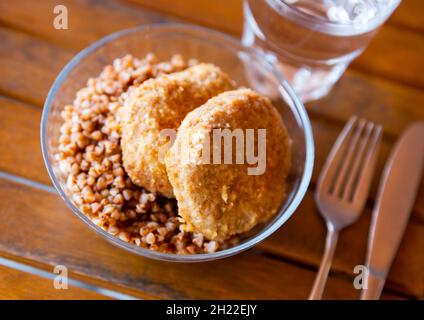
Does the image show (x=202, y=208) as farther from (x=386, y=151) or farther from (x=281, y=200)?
(x=386, y=151)

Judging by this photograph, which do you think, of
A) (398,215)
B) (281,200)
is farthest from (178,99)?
(398,215)

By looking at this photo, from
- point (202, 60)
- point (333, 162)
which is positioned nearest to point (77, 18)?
point (202, 60)

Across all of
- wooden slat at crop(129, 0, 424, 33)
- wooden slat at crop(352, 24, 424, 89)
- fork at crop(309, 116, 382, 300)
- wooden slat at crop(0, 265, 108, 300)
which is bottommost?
wooden slat at crop(0, 265, 108, 300)

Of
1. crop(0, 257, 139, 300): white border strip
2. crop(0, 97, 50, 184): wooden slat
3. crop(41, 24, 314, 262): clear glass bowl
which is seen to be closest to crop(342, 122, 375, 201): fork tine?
crop(41, 24, 314, 262): clear glass bowl

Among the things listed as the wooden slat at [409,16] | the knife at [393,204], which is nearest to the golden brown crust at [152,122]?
the knife at [393,204]

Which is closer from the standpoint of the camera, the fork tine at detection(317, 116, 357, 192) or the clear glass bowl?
the clear glass bowl

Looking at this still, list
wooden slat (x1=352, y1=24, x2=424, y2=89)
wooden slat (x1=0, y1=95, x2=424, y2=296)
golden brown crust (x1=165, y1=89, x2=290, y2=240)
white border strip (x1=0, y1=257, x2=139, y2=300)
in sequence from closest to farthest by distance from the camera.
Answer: golden brown crust (x1=165, y1=89, x2=290, y2=240)
white border strip (x1=0, y1=257, x2=139, y2=300)
wooden slat (x1=0, y1=95, x2=424, y2=296)
wooden slat (x1=352, y1=24, x2=424, y2=89)

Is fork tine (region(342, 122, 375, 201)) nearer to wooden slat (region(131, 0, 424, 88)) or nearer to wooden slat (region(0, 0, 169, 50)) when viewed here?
wooden slat (region(131, 0, 424, 88))
